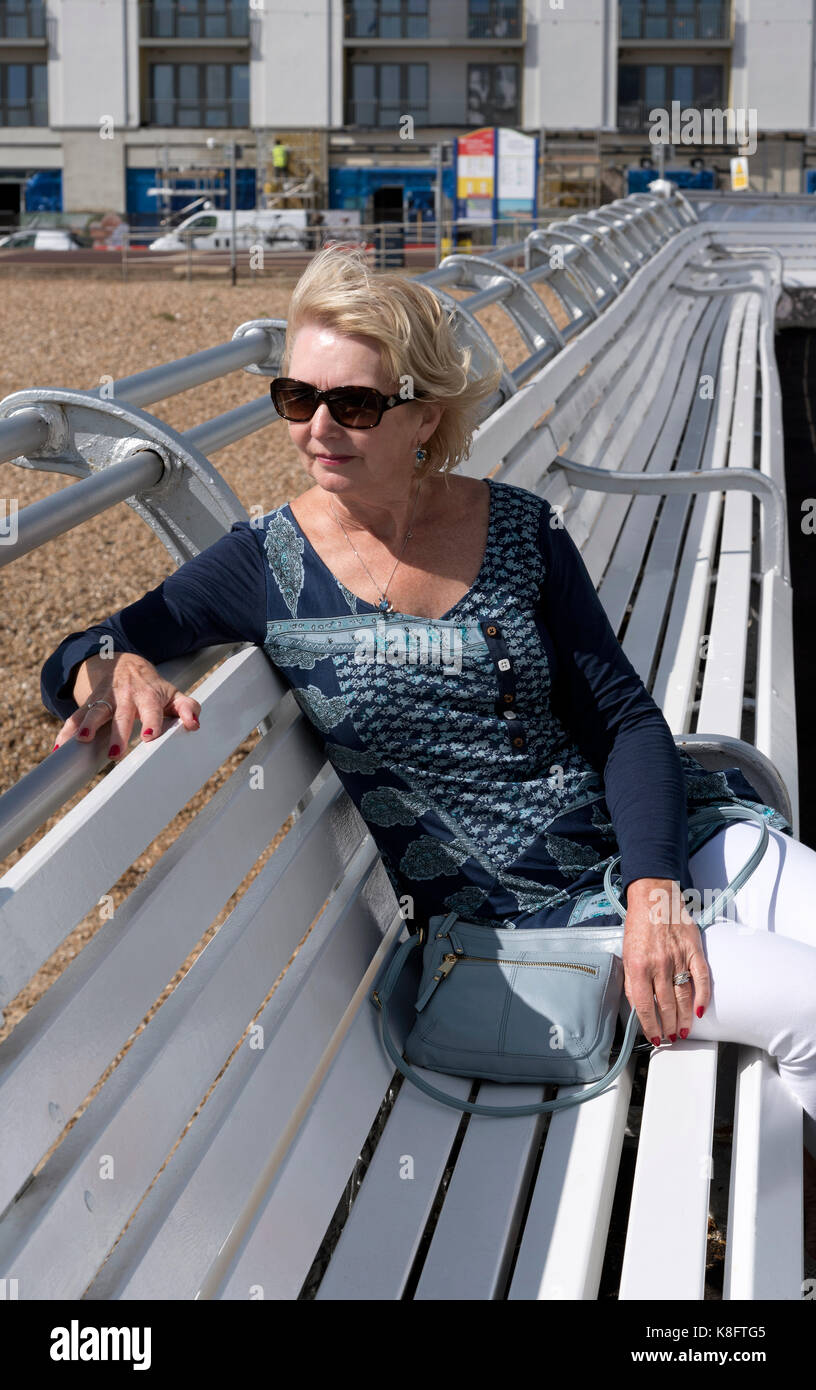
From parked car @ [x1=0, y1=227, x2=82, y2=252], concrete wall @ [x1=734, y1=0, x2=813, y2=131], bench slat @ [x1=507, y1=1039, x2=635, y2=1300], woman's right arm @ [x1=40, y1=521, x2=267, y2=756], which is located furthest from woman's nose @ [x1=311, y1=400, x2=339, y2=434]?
concrete wall @ [x1=734, y1=0, x2=813, y2=131]

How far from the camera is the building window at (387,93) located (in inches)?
1956

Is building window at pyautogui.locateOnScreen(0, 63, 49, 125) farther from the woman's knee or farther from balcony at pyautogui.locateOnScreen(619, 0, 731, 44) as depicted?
the woman's knee

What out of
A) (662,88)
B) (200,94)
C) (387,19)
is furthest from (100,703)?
(662,88)

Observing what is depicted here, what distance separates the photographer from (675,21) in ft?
162

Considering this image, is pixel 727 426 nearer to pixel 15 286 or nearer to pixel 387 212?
pixel 15 286

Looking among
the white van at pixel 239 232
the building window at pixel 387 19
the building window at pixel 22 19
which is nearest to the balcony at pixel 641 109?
the building window at pixel 387 19

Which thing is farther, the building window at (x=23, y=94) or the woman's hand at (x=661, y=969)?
the building window at (x=23, y=94)

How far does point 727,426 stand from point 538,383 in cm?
238

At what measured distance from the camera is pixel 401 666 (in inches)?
92.4

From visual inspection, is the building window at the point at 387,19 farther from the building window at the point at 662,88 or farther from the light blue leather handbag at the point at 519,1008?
the light blue leather handbag at the point at 519,1008

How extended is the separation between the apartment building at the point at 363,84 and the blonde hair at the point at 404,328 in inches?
1866

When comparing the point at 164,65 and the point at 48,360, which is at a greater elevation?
the point at 164,65

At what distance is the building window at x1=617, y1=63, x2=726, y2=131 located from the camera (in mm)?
50031
